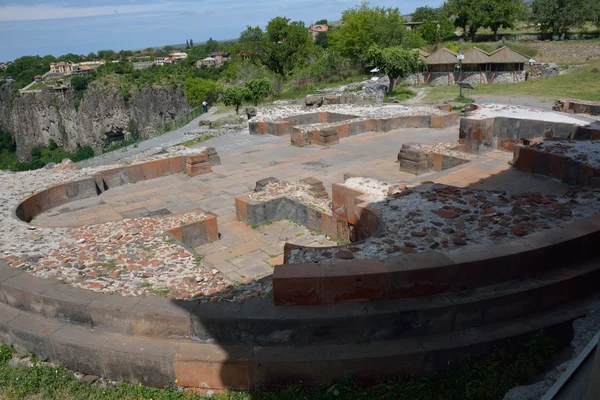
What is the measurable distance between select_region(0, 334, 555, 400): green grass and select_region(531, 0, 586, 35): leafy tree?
46445 mm

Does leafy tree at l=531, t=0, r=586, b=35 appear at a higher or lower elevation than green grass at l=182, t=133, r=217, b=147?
higher

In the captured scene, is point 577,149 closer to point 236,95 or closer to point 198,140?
point 198,140

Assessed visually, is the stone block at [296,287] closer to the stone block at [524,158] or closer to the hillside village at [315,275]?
the hillside village at [315,275]

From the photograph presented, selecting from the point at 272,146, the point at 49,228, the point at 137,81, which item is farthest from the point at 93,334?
the point at 137,81

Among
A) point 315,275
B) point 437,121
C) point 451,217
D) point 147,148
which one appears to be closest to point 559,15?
point 437,121

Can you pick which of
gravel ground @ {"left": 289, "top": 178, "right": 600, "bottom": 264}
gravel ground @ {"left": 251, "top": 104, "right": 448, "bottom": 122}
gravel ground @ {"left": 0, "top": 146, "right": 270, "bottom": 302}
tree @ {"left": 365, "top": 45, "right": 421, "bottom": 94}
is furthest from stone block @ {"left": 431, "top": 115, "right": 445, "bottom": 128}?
gravel ground @ {"left": 0, "top": 146, "right": 270, "bottom": 302}

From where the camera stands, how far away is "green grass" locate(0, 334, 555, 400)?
10.9 feet

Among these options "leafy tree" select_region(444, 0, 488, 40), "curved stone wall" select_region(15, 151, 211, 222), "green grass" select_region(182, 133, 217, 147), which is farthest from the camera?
"leafy tree" select_region(444, 0, 488, 40)

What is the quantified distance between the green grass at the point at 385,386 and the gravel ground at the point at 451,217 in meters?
1.13

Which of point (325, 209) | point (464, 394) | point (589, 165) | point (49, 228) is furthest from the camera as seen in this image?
point (325, 209)

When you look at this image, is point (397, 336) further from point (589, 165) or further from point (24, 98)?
point (24, 98)

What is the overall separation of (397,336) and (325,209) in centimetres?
315

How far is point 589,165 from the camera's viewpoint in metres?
6.21

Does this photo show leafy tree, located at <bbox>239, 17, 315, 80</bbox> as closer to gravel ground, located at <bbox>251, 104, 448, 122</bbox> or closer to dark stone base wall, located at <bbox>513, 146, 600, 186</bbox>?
gravel ground, located at <bbox>251, 104, 448, 122</bbox>
